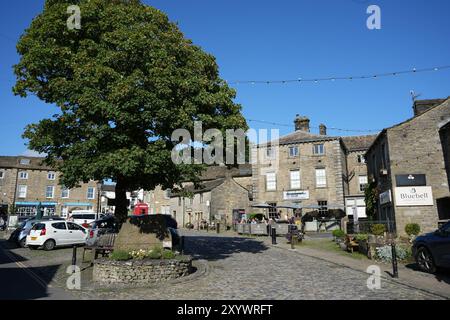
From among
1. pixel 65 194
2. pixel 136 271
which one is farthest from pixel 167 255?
pixel 65 194

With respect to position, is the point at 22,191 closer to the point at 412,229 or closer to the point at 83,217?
the point at 83,217

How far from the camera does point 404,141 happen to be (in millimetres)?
19250

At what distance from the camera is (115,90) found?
10695mm

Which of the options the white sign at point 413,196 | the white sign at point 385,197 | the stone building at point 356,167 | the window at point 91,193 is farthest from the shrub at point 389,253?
the window at point 91,193

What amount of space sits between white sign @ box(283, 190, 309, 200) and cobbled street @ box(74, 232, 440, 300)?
21718mm

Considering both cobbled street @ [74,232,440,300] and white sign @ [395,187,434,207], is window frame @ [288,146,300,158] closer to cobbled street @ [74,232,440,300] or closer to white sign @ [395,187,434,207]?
white sign @ [395,187,434,207]

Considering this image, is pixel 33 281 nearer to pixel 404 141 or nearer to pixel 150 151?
pixel 150 151

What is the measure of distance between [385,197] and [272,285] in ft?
42.8

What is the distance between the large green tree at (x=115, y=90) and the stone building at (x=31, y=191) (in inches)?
1660

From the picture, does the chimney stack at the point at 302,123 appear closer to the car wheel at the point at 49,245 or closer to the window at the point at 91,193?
the car wheel at the point at 49,245

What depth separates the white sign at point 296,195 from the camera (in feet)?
116

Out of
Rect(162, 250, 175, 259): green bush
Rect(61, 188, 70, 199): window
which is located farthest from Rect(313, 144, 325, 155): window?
Rect(61, 188, 70, 199): window
